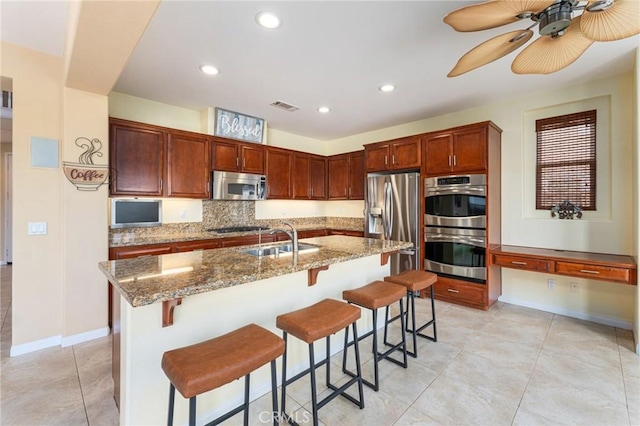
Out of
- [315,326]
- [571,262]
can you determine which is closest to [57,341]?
[315,326]

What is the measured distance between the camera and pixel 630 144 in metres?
3.04

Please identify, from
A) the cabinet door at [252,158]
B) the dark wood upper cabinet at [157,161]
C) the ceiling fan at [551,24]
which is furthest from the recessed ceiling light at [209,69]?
the ceiling fan at [551,24]

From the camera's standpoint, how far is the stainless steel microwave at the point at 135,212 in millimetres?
3461

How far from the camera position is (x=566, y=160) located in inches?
137

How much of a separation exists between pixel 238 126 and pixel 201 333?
345cm

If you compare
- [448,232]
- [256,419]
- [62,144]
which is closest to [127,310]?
[256,419]

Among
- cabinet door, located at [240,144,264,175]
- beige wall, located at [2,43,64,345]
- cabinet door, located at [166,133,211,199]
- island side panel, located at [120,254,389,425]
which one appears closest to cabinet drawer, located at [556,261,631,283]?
island side panel, located at [120,254,389,425]

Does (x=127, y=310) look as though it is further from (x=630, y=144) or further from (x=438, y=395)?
(x=630, y=144)

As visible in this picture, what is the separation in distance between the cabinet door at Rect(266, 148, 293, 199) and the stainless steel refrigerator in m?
1.44

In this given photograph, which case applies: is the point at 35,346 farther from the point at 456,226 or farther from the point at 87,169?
the point at 456,226

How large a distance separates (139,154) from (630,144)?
18.2ft

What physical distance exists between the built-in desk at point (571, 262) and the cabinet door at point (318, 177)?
3.16 meters

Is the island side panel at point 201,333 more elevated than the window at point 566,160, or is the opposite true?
the window at point 566,160

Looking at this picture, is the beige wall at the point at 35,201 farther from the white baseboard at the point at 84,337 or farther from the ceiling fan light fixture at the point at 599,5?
the ceiling fan light fixture at the point at 599,5
